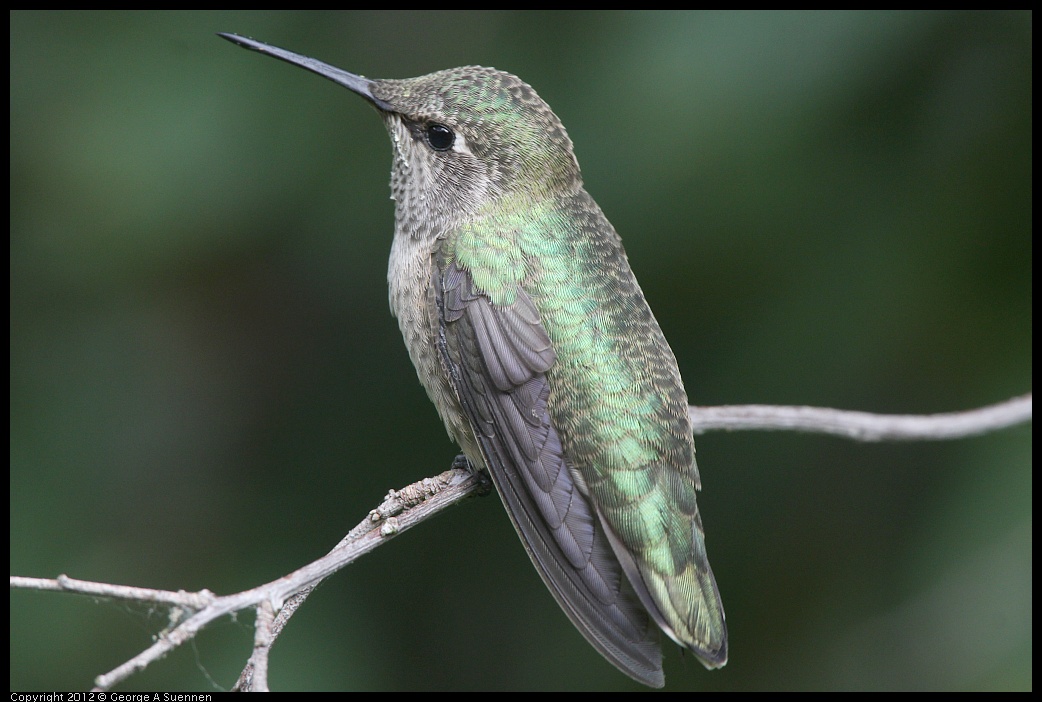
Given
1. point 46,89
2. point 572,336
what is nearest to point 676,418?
point 572,336

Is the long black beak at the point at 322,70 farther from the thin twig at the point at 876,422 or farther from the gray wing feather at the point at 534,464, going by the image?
the thin twig at the point at 876,422

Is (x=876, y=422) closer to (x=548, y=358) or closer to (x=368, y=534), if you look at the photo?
(x=548, y=358)

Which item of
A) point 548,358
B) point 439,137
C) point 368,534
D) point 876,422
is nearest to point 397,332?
point 439,137

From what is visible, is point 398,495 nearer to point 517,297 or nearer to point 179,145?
point 517,297

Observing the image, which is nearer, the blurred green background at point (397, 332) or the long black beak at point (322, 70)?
the long black beak at point (322, 70)

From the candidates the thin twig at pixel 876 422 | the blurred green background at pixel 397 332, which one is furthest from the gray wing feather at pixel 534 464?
the blurred green background at pixel 397 332

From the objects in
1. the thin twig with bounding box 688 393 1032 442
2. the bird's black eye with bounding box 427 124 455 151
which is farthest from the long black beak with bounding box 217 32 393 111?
the thin twig with bounding box 688 393 1032 442

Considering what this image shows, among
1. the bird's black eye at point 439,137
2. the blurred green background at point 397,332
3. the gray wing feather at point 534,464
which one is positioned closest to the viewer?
the gray wing feather at point 534,464

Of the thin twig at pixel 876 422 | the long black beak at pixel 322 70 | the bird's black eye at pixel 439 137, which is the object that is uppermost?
the long black beak at pixel 322 70

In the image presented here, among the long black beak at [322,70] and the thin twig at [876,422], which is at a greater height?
the long black beak at [322,70]
